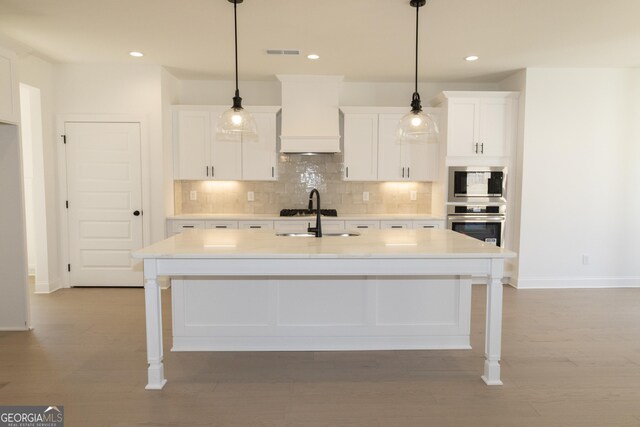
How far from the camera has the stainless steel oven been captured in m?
5.18

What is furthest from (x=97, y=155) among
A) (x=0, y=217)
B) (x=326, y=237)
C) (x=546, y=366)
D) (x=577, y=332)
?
(x=577, y=332)

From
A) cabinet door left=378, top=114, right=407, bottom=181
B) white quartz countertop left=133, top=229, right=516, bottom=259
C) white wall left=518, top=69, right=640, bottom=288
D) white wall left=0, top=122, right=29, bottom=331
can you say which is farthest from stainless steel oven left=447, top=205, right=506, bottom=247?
white wall left=0, top=122, right=29, bottom=331

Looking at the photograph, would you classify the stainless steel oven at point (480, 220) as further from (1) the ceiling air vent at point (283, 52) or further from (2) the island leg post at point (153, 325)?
(2) the island leg post at point (153, 325)

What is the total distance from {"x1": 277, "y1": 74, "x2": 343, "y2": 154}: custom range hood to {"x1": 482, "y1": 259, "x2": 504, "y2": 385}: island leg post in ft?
9.75

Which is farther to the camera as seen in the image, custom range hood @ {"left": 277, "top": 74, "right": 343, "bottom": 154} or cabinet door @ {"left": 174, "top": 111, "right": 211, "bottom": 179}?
cabinet door @ {"left": 174, "top": 111, "right": 211, "bottom": 179}

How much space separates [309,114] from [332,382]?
3.46 metres

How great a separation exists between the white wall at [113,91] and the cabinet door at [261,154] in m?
1.06

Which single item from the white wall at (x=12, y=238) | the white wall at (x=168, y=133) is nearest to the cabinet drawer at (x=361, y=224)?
the white wall at (x=168, y=133)

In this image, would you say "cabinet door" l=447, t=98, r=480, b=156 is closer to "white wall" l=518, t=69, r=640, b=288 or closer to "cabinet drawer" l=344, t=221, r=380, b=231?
"white wall" l=518, t=69, r=640, b=288

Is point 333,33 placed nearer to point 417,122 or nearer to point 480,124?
point 417,122

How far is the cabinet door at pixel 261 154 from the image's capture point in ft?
17.6

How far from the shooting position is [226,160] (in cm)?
536

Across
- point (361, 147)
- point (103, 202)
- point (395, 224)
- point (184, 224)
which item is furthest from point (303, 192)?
point (103, 202)

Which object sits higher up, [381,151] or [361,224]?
[381,151]
